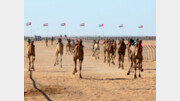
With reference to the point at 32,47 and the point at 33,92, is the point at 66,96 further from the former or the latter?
the point at 32,47

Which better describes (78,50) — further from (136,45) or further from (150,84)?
(150,84)

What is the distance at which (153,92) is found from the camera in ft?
50.9

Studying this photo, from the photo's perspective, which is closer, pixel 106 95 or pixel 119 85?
A: pixel 106 95

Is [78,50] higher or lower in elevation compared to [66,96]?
higher

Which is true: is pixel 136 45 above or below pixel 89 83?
above

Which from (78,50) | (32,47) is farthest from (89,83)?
(32,47)

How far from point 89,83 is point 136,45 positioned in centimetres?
412

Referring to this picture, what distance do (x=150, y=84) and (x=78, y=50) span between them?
494cm

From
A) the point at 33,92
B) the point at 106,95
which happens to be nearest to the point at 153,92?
the point at 106,95

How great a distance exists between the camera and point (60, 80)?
19.5 meters
